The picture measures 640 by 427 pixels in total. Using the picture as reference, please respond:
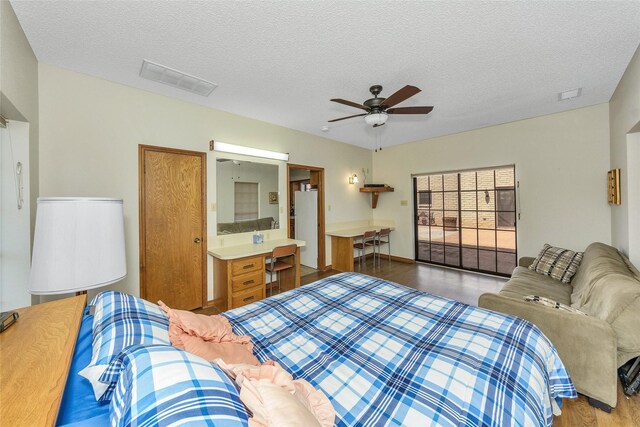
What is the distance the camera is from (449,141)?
4.65m

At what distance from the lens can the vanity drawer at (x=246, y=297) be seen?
116 inches

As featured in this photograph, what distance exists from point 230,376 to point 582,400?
2363 mm

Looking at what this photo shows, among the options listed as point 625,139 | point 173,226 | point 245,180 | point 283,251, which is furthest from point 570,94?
point 173,226

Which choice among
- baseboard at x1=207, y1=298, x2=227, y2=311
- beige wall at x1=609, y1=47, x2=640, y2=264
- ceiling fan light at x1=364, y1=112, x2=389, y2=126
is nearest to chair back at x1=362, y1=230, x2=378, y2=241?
ceiling fan light at x1=364, y1=112, x2=389, y2=126

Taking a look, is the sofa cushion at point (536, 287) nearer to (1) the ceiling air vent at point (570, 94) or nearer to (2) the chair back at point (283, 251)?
(1) the ceiling air vent at point (570, 94)

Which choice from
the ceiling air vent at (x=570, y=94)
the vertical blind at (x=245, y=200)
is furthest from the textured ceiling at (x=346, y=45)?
the vertical blind at (x=245, y=200)

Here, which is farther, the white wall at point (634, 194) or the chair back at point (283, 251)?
the chair back at point (283, 251)

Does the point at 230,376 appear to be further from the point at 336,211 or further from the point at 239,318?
the point at 336,211

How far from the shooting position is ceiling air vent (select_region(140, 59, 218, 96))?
2.29m

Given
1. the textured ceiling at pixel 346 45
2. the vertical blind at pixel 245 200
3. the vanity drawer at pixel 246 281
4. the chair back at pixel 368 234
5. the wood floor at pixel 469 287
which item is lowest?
the wood floor at pixel 469 287

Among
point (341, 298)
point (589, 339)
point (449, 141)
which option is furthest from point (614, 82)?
point (341, 298)

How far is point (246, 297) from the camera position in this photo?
3.05 metres

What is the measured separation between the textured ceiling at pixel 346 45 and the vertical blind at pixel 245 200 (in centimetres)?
118

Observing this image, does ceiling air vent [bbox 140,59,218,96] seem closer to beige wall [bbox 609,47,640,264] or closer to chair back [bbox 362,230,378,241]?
chair back [bbox 362,230,378,241]
